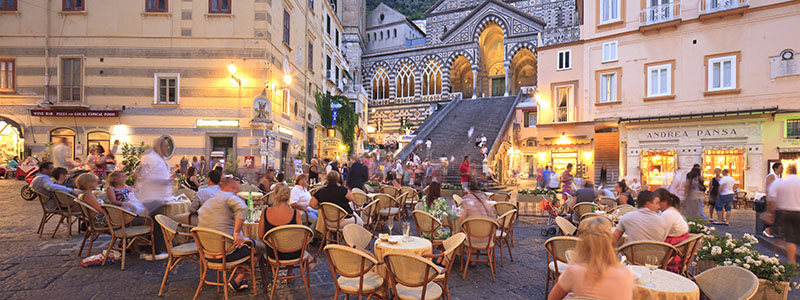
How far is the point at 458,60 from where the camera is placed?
39.3 m

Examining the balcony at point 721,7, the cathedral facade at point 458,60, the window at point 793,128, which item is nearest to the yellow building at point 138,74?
the balcony at point 721,7

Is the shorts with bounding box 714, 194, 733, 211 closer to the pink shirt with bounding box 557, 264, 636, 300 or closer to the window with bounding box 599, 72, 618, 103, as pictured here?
the window with bounding box 599, 72, 618, 103

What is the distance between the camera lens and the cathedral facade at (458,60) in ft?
117

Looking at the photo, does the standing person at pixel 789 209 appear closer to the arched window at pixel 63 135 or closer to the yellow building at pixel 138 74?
the yellow building at pixel 138 74

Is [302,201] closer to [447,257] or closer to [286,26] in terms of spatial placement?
[447,257]

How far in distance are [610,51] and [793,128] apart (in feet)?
21.3

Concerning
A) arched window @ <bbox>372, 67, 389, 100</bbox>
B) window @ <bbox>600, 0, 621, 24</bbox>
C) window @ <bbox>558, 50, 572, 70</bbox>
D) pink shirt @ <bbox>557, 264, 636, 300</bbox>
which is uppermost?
arched window @ <bbox>372, 67, 389, 100</bbox>

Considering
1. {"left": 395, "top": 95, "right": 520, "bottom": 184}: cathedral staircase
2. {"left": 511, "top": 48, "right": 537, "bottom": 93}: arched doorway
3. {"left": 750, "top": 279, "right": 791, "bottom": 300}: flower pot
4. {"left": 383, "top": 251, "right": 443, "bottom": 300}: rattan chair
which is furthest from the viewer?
{"left": 511, "top": 48, "right": 537, "bottom": 93}: arched doorway

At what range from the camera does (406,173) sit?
17156mm

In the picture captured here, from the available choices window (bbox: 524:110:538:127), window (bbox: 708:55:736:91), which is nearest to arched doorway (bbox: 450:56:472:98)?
window (bbox: 524:110:538:127)

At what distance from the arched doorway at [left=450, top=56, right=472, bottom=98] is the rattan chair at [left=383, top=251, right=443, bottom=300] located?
36400mm

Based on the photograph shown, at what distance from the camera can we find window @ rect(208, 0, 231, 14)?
14.8 m

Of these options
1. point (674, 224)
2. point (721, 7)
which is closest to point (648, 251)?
point (674, 224)

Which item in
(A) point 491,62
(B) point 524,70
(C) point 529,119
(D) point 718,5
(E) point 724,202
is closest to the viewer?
(E) point 724,202
